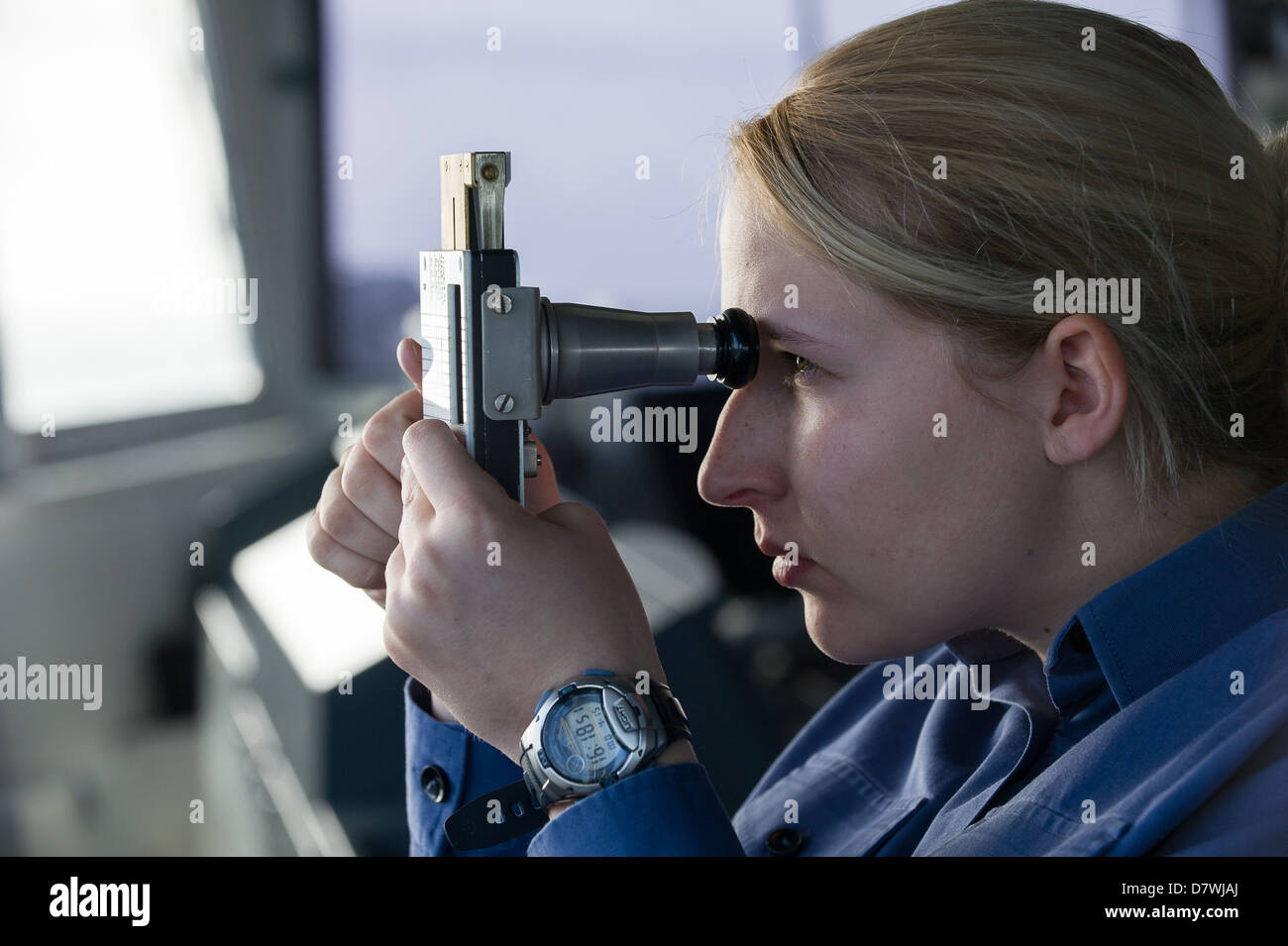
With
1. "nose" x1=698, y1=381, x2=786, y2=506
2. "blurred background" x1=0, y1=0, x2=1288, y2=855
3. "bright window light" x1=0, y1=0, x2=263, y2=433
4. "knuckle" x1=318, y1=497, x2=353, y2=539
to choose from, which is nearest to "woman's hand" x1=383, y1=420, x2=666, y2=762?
"nose" x1=698, y1=381, x2=786, y2=506

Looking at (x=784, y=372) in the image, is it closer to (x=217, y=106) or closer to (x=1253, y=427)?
(x=1253, y=427)

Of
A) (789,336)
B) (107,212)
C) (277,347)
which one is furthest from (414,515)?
(277,347)

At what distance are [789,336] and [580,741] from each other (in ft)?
1.13

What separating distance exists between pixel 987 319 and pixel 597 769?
0.42m

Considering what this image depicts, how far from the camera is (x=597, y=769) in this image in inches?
28.3

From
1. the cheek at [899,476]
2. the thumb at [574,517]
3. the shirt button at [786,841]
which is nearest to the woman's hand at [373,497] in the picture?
the thumb at [574,517]

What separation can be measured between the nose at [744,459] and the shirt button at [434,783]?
37 centimetres

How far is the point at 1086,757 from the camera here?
29.8 inches

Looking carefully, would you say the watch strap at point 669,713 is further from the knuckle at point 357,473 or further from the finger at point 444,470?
the knuckle at point 357,473

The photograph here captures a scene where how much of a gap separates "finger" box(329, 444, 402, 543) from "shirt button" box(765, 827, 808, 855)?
1.41 ft

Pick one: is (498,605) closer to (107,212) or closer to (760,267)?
(760,267)

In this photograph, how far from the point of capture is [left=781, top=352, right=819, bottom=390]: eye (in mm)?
880

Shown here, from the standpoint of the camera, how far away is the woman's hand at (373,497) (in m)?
0.98

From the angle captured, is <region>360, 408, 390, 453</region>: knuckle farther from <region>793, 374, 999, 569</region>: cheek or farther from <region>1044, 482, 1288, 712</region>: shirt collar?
<region>1044, 482, 1288, 712</region>: shirt collar
